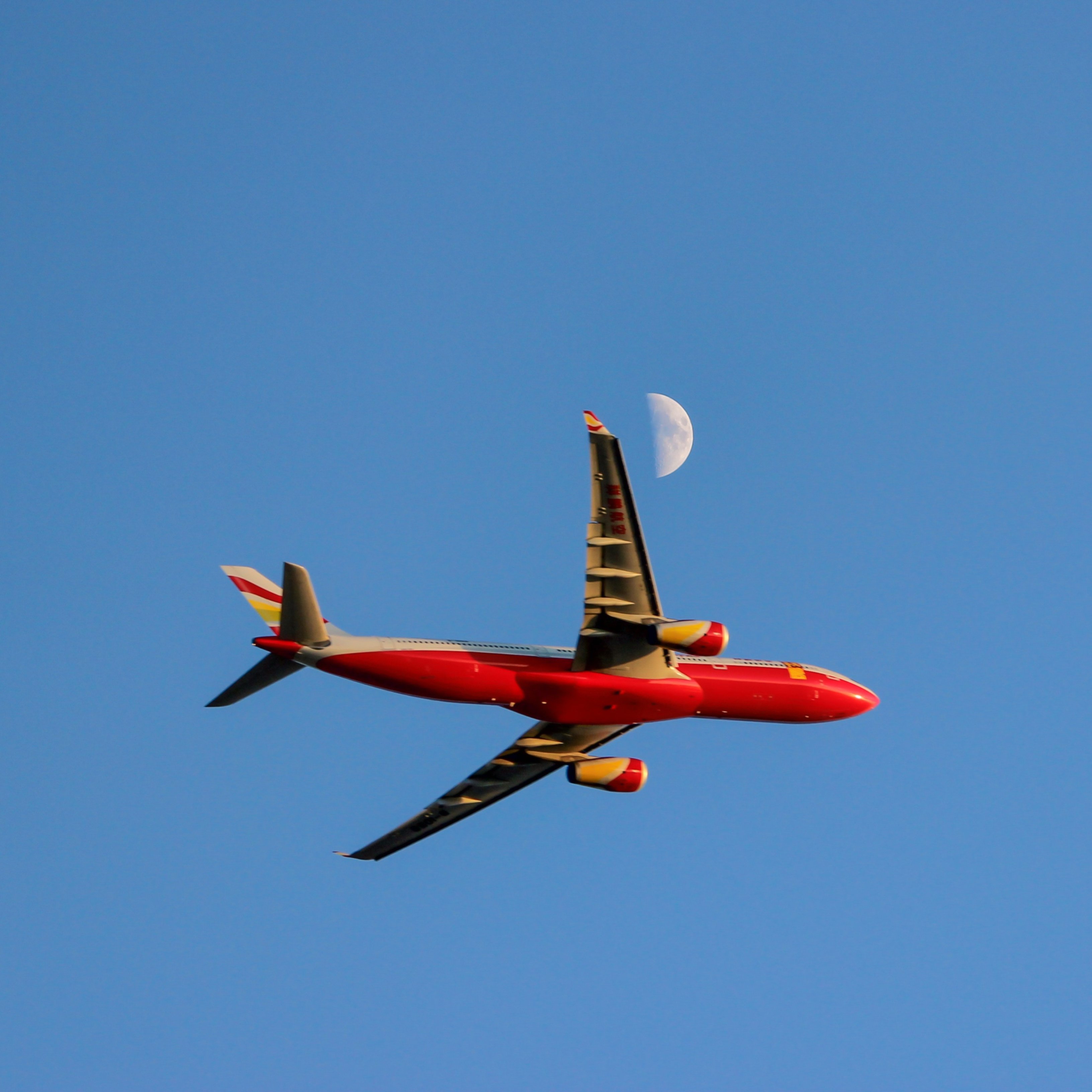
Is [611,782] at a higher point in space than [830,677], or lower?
lower

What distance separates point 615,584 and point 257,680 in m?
10.6

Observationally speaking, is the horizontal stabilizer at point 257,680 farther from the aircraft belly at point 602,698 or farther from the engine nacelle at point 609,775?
the engine nacelle at point 609,775

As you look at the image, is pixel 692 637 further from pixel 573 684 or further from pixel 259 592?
pixel 259 592

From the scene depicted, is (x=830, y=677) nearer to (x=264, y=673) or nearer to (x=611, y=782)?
(x=611, y=782)

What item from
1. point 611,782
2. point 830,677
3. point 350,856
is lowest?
point 350,856

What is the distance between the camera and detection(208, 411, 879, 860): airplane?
3603 cm

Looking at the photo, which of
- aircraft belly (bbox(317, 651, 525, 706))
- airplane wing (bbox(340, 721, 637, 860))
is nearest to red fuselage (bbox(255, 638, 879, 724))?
aircraft belly (bbox(317, 651, 525, 706))

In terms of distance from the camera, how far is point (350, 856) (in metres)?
45.8

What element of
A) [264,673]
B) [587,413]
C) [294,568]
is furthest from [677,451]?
[264,673]

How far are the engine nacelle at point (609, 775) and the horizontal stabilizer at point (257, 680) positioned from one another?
1062 cm

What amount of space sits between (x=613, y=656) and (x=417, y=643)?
19.9 ft

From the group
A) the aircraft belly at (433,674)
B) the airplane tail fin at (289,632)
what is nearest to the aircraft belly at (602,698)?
the aircraft belly at (433,674)

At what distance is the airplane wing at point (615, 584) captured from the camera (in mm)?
34844

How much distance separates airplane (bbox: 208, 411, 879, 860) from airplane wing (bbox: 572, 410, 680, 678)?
0.04 meters
